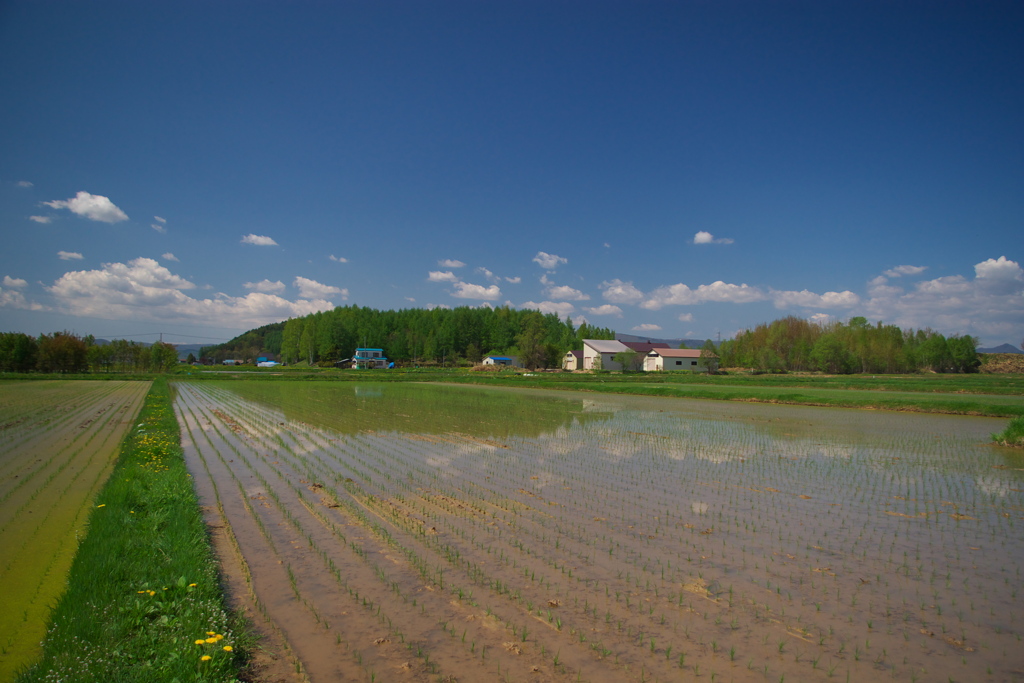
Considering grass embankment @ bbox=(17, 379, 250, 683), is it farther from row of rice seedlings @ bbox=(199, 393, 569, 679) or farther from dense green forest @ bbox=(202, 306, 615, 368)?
dense green forest @ bbox=(202, 306, 615, 368)

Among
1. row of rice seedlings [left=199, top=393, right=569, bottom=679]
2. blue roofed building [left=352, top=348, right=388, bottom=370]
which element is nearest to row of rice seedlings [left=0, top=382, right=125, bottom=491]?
row of rice seedlings [left=199, top=393, right=569, bottom=679]

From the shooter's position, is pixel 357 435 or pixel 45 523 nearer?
pixel 45 523

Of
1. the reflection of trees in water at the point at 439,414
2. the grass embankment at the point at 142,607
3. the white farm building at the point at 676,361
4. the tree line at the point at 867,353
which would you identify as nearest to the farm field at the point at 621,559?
the grass embankment at the point at 142,607

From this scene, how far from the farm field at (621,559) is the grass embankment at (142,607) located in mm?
440

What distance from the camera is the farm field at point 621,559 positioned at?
401 centimetres

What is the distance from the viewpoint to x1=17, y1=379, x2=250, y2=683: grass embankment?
11.2 feet

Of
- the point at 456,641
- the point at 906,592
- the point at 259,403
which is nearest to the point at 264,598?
the point at 456,641

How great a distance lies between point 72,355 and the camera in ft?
184

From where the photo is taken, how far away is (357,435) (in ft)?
50.3

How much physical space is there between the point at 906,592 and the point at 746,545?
166 centimetres

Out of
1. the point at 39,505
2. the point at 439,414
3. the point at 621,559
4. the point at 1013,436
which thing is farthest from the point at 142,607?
the point at 1013,436

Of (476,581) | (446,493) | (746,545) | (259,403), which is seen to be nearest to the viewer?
(476,581)

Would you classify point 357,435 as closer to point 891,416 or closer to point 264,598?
point 264,598

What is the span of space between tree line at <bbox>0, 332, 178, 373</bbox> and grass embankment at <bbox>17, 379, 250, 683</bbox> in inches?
2553
